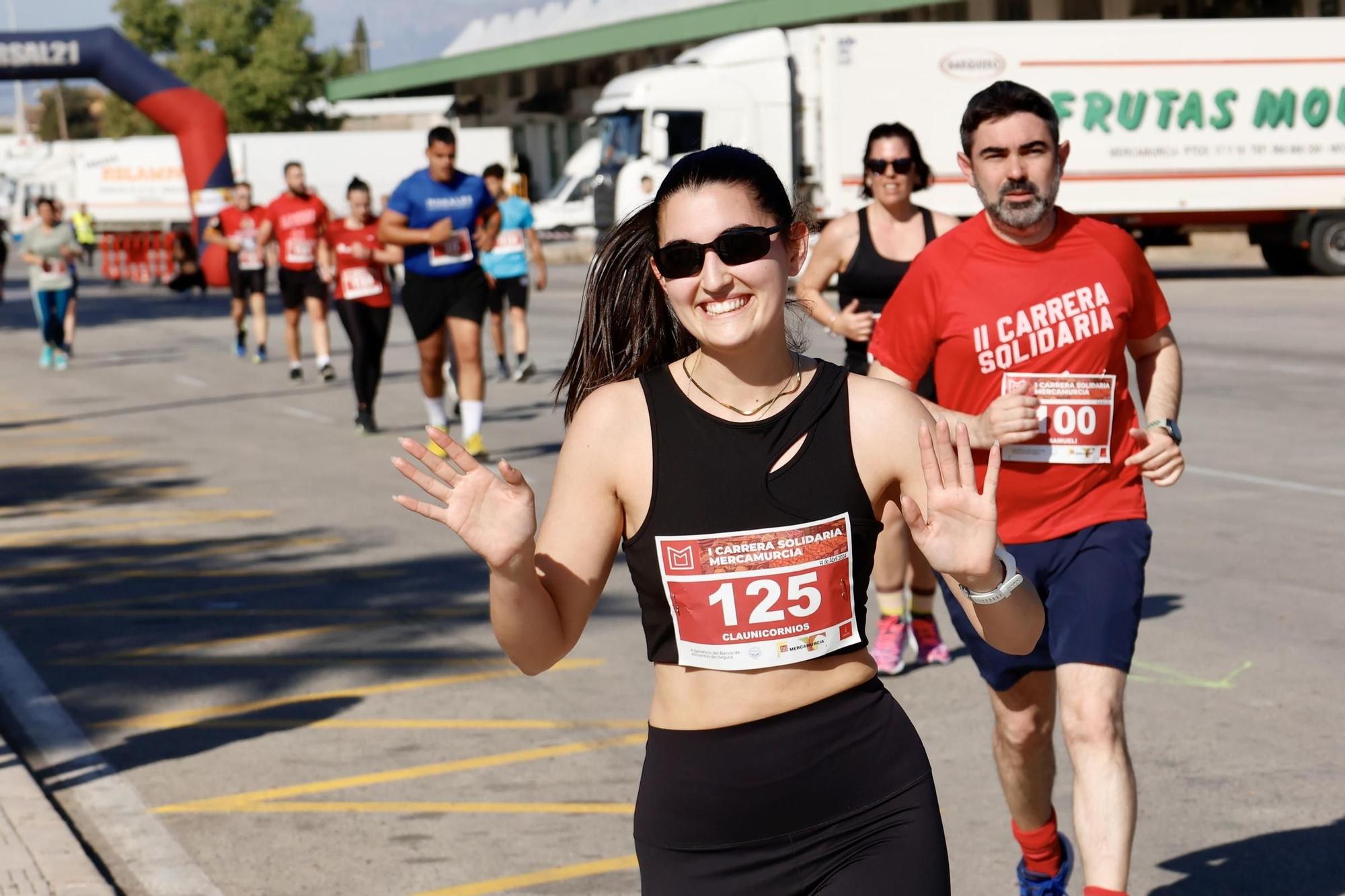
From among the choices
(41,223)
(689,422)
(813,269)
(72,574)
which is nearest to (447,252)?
(72,574)

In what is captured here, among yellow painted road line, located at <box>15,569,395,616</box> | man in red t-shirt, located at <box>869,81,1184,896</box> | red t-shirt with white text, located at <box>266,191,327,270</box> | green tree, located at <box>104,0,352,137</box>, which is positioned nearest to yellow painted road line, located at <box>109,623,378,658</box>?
yellow painted road line, located at <box>15,569,395,616</box>

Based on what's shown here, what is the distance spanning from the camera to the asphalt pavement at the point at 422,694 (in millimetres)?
4969

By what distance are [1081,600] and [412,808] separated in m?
2.20

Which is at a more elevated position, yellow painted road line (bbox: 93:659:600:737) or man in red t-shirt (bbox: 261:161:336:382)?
man in red t-shirt (bbox: 261:161:336:382)

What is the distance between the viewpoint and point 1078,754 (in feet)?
13.4

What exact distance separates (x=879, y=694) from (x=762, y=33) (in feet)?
91.7

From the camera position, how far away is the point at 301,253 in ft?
59.9

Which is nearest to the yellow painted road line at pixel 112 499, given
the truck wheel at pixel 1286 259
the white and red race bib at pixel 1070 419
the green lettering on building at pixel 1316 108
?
the white and red race bib at pixel 1070 419

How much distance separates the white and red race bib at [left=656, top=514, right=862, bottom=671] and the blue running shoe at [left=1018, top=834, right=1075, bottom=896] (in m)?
1.74

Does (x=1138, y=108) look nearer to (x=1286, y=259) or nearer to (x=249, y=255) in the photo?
(x=1286, y=259)

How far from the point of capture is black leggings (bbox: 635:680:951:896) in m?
2.80

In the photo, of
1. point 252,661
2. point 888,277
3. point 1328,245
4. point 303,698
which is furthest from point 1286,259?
point 303,698

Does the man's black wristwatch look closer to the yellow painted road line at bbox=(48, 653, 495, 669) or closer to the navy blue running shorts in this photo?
the navy blue running shorts

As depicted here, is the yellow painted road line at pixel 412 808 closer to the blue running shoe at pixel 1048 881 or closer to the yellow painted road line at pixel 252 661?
the blue running shoe at pixel 1048 881
